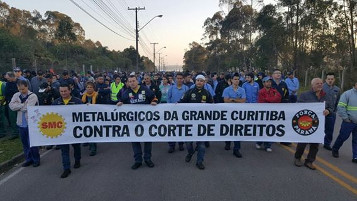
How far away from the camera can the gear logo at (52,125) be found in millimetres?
5844

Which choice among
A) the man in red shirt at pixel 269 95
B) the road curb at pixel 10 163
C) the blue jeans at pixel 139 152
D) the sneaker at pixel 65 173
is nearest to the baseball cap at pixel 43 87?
the road curb at pixel 10 163

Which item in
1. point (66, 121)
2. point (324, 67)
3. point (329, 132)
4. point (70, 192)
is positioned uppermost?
point (324, 67)

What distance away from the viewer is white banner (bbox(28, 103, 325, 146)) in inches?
236

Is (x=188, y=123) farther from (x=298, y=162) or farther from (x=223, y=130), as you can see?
(x=298, y=162)

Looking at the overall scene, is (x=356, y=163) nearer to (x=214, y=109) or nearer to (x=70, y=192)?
(x=214, y=109)

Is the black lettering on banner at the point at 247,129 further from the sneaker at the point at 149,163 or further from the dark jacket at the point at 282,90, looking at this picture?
the sneaker at the point at 149,163

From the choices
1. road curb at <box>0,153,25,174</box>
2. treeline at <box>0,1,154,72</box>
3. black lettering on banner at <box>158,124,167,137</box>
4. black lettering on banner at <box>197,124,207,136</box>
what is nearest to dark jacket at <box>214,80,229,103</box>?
black lettering on banner at <box>197,124,207,136</box>

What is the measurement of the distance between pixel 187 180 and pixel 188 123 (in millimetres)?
1334

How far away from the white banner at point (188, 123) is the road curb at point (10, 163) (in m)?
1.12

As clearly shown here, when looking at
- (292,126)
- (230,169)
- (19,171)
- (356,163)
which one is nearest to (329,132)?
(356,163)

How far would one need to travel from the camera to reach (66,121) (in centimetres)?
594

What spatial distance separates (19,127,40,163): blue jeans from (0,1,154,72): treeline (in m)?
10.4

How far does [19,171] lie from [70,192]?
1.78 m

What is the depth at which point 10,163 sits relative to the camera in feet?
20.7
